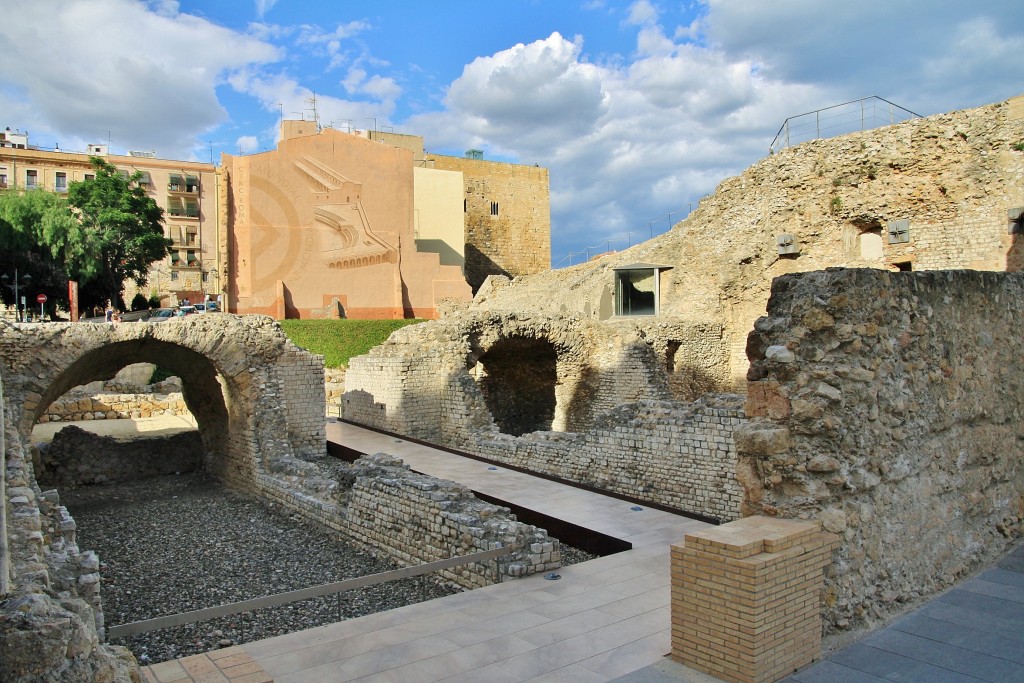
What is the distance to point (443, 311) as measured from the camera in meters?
32.5

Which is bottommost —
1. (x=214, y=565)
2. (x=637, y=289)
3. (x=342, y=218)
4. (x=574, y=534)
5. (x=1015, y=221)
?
(x=214, y=565)

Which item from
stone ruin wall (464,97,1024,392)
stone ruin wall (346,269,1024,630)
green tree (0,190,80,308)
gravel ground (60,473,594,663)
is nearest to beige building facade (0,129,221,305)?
green tree (0,190,80,308)

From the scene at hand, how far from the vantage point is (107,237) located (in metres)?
29.8

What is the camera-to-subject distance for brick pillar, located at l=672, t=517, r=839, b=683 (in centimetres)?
382

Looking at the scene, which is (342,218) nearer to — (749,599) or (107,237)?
(107,237)

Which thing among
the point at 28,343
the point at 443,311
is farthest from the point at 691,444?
the point at 443,311

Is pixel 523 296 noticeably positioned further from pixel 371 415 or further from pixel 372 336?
pixel 371 415

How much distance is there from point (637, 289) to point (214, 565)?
14512mm

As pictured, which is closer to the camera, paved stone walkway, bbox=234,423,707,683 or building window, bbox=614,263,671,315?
paved stone walkway, bbox=234,423,707,683

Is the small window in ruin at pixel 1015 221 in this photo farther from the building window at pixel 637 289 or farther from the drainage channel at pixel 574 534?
the drainage channel at pixel 574 534

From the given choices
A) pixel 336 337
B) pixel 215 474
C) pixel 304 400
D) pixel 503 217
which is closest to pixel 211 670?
pixel 304 400

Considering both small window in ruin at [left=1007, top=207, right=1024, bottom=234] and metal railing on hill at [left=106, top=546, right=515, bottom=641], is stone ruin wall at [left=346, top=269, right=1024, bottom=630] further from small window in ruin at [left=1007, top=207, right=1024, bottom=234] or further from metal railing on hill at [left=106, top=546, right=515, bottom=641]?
small window in ruin at [left=1007, top=207, right=1024, bottom=234]

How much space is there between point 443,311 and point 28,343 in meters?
23.3

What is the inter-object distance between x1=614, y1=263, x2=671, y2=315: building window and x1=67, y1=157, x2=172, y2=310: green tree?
22810mm
